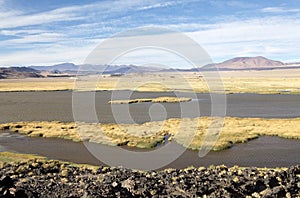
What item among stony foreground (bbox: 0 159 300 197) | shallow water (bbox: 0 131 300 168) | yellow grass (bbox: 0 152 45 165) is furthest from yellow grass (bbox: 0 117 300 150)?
stony foreground (bbox: 0 159 300 197)

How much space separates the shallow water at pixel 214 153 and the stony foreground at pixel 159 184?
315 inches

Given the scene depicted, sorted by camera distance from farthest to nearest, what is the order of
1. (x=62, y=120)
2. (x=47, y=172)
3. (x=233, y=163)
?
1. (x=62, y=120)
2. (x=233, y=163)
3. (x=47, y=172)

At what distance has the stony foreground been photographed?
17266 millimetres

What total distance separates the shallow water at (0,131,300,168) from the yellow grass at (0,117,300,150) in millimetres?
1685

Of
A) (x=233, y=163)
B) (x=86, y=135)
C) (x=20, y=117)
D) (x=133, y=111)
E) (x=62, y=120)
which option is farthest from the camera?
(x=133, y=111)

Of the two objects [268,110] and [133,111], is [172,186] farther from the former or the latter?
[268,110]

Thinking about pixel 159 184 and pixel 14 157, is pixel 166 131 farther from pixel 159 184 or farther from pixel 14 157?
pixel 159 184

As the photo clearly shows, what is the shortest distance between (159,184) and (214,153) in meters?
15.5

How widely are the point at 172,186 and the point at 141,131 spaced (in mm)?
25399

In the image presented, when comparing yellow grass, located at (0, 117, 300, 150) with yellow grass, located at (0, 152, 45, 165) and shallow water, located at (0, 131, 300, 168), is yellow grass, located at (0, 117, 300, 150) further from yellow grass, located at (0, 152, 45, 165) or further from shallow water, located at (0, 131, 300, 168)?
yellow grass, located at (0, 152, 45, 165)

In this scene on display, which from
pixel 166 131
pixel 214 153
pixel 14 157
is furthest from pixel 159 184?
pixel 166 131

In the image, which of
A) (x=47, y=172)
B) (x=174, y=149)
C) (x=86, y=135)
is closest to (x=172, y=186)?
(x=47, y=172)

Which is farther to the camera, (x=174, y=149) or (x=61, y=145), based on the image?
(x=61, y=145)

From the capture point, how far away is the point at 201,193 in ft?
59.1
